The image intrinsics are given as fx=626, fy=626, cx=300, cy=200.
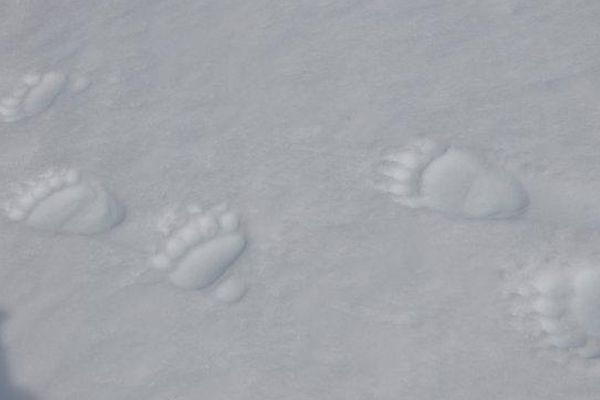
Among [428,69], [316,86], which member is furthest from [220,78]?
[428,69]

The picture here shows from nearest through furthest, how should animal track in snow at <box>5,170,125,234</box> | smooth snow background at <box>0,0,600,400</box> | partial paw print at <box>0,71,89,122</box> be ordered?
1. smooth snow background at <box>0,0,600,400</box>
2. animal track in snow at <box>5,170,125,234</box>
3. partial paw print at <box>0,71,89,122</box>

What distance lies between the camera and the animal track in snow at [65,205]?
1.53 metres

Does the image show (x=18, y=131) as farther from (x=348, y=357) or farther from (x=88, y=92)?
(x=348, y=357)

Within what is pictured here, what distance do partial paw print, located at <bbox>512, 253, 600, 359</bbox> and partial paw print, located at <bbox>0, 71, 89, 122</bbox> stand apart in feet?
4.42

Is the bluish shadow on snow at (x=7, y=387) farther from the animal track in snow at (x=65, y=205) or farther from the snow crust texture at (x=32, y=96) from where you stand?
the snow crust texture at (x=32, y=96)

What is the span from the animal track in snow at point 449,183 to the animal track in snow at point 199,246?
A: 365 millimetres

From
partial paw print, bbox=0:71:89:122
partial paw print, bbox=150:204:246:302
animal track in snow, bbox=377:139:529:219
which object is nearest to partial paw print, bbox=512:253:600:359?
animal track in snow, bbox=377:139:529:219

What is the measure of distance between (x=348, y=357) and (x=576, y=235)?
1.67ft

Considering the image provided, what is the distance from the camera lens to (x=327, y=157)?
5.01 feet

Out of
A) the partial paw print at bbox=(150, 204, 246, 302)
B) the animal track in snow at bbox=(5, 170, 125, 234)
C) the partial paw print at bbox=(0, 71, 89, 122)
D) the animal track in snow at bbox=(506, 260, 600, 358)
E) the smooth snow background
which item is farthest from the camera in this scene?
the partial paw print at bbox=(0, 71, 89, 122)

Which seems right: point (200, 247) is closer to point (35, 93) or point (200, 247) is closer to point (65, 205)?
point (65, 205)

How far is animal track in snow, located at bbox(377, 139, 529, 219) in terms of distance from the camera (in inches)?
52.4

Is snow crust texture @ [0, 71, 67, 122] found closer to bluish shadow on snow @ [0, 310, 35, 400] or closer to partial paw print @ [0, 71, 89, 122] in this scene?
partial paw print @ [0, 71, 89, 122]

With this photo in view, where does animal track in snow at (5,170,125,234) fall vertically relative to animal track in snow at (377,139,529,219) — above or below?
above
